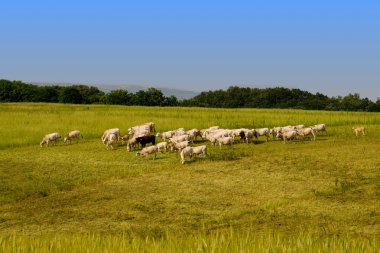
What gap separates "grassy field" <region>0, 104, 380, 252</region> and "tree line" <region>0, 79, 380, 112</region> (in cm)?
8494

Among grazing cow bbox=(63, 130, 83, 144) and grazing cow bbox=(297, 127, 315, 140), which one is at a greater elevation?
grazing cow bbox=(297, 127, 315, 140)

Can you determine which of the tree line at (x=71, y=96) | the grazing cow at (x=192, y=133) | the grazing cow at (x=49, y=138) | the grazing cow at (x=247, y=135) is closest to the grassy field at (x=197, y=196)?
the grazing cow at (x=247, y=135)

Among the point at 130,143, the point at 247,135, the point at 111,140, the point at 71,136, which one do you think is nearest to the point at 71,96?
the point at 71,136

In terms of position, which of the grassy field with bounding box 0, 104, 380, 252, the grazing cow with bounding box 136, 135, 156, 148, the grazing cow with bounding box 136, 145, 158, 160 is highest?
the grazing cow with bounding box 136, 135, 156, 148

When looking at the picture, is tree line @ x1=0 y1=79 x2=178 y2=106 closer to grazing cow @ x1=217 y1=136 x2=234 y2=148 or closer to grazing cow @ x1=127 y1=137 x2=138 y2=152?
grazing cow @ x1=127 y1=137 x2=138 y2=152

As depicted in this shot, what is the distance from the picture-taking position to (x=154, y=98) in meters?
120

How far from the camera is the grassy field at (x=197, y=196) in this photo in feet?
29.9

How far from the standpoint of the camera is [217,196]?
55.8 feet

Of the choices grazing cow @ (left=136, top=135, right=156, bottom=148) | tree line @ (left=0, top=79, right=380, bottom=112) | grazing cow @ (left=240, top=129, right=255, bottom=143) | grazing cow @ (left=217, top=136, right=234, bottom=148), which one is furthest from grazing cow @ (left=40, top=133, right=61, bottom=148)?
tree line @ (left=0, top=79, right=380, bottom=112)

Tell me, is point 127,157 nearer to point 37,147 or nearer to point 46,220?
point 37,147

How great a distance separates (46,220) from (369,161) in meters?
13.1

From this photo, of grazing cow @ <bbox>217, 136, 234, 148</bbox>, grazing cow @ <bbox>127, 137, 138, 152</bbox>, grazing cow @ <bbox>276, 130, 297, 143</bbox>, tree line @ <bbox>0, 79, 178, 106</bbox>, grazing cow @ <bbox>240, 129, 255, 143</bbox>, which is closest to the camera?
grazing cow @ <bbox>217, 136, 234, 148</bbox>

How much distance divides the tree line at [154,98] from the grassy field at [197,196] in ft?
279

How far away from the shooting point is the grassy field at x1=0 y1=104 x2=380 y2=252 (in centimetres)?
912
